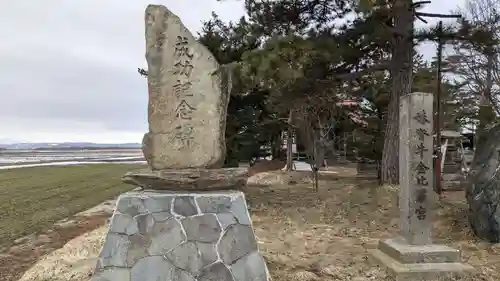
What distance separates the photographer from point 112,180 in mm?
16969

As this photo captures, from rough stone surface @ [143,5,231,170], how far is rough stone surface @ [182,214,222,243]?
0.60 m

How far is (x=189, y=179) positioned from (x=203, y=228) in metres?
0.52

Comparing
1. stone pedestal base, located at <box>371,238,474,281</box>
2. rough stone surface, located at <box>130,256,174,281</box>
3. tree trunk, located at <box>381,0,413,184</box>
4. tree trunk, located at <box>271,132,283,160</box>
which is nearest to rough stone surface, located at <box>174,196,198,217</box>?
rough stone surface, located at <box>130,256,174,281</box>

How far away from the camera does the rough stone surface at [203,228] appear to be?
4.50 meters

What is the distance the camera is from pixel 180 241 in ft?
14.7

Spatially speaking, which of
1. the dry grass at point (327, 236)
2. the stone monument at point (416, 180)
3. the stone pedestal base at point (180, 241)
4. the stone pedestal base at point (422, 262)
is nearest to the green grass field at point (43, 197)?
the dry grass at point (327, 236)

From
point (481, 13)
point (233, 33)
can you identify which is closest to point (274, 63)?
point (233, 33)

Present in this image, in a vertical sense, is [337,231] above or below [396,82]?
below

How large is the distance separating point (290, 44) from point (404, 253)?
430 centimetres

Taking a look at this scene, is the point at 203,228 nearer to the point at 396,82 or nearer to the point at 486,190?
the point at 486,190

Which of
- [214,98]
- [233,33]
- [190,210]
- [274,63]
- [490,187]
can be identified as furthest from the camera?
[233,33]

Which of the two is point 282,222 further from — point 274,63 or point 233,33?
point 233,33

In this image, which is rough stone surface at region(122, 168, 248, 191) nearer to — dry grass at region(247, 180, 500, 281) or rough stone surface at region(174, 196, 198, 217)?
rough stone surface at region(174, 196, 198, 217)

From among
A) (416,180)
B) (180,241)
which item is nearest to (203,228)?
(180,241)
